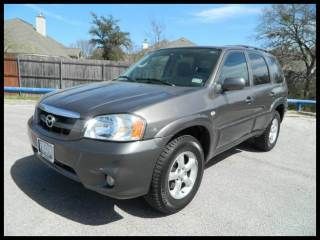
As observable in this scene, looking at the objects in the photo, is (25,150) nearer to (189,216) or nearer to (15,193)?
(15,193)

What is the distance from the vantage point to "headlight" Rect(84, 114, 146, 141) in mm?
3098

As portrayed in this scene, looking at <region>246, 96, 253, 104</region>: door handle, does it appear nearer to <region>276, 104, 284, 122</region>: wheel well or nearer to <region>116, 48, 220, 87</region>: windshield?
<region>116, 48, 220, 87</region>: windshield

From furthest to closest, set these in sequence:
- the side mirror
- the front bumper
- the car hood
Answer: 1. the side mirror
2. the car hood
3. the front bumper

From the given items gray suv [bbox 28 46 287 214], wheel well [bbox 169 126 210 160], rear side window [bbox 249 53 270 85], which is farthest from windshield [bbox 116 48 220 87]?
rear side window [bbox 249 53 270 85]

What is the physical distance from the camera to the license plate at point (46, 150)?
135 inches

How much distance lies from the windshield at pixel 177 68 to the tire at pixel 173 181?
0.89 meters

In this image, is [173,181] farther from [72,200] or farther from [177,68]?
[177,68]

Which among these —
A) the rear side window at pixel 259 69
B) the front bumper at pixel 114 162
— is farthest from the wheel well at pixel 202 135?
the rear side window at pixel 259 69

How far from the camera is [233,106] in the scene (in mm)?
4449

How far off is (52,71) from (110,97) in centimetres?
1601

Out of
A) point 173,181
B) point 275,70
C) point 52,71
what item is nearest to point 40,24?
point 52,71

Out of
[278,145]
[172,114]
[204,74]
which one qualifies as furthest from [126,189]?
[278,145]

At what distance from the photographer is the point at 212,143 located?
4098 millimetres

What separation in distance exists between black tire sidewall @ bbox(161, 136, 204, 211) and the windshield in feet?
2.75
